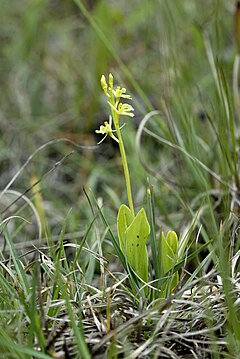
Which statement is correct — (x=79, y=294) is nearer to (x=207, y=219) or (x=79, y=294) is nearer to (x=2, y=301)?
(x=2, y=301)

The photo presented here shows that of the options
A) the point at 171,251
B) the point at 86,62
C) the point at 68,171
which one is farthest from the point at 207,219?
the point at 86,62

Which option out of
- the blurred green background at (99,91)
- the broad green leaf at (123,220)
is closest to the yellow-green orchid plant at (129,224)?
the broad green leaf at (123,220)

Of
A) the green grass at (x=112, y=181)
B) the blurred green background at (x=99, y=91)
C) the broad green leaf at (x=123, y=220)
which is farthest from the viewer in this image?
the blurred green background at (x=99, y=91)

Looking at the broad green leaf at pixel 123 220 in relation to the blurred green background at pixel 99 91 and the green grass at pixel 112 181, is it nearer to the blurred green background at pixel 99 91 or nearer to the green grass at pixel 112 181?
the green grass at pixel 112 181

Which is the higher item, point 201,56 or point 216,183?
point 201,56

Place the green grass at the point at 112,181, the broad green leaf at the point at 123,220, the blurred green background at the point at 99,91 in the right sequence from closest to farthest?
the green grass at the point at 112,181, the broad green leaf at the point at 123,220, the blurred green background at the point at 99,91

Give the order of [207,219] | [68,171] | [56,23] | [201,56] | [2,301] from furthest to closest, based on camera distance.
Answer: [56,23]
[201,56]
[68,171]
[207,219]
[2,301]

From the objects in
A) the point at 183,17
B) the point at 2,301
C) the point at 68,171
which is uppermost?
the point at 183,17

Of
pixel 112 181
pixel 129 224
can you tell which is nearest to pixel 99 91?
pixel 112 181

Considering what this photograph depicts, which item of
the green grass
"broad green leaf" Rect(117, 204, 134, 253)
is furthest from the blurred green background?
"broad green leaf" Rect(117, 204, 134, 253)
